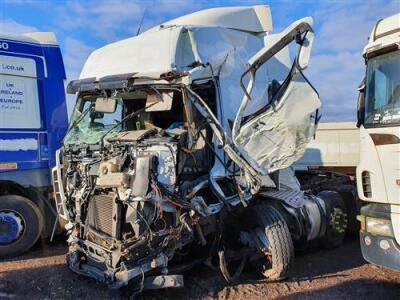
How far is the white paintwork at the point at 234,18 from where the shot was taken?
20.0 ft

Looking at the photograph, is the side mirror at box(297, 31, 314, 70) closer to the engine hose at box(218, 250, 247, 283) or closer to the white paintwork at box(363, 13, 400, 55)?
the white paintwork at box(363, 13, 400, 55)

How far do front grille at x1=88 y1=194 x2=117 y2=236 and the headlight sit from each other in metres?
2.78

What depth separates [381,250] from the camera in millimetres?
4707

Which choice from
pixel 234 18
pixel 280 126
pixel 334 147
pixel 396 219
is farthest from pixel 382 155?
pixel 334 147

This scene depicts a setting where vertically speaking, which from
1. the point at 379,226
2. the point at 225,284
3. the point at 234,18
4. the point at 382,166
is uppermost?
the point at 234,18

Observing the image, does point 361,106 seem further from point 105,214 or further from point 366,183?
point 105,214

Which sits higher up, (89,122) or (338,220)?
(89,122)

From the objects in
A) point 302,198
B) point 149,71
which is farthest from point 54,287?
point 302,198

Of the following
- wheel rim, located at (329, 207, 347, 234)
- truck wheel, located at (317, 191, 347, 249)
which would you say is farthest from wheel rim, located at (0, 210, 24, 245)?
wheel rim, located at (329, 207, 347, 234)

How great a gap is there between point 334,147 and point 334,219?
8.36 ft

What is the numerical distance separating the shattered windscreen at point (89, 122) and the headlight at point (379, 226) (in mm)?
A: 3228

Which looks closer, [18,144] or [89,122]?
[89,122]

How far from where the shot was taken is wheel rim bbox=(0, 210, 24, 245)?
674cm

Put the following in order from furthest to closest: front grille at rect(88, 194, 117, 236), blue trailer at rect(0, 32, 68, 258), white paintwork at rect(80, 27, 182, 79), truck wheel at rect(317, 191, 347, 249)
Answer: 1. truck wheel at rect(317, 191, 347, 249)
2. blue trailer at rect(0, 32, 68, 258)
3. white paintwork at rect(80, 27, 182, 79)
4. front grille at rect(88, 194, 117, 236)
